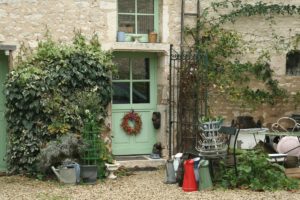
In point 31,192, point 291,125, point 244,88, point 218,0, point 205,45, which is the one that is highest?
point 218,0

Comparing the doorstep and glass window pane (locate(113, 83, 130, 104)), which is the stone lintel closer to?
glass window pane (locate(113, 83, 130, 104))

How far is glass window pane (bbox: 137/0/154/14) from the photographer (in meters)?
9.15

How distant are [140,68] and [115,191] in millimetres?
2911

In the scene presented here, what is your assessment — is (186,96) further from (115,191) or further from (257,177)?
(115,191)

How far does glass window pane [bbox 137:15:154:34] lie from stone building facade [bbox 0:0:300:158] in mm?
140

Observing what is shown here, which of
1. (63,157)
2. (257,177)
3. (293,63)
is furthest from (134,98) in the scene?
(293,63)

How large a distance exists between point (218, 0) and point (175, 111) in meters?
2.33

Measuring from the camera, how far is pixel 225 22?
945 centimetres

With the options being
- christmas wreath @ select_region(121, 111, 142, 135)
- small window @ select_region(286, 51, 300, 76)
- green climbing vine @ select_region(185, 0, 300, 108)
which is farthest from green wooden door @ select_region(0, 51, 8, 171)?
small window @ select_region(286, 51, 300, 76)

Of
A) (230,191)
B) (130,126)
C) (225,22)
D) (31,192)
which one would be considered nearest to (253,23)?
(225,22)

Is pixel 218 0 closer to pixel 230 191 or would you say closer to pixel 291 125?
pixel 291 125

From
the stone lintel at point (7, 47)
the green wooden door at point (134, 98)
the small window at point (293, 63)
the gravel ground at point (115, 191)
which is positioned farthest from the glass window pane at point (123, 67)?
the small window at point (293, 63)

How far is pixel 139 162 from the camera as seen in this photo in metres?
8.78

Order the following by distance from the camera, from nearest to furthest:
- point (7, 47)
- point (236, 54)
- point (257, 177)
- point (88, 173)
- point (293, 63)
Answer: point (257, 177) < point (88, 173) < point (7, 47) < point (236, 54) < point (293, 63)
